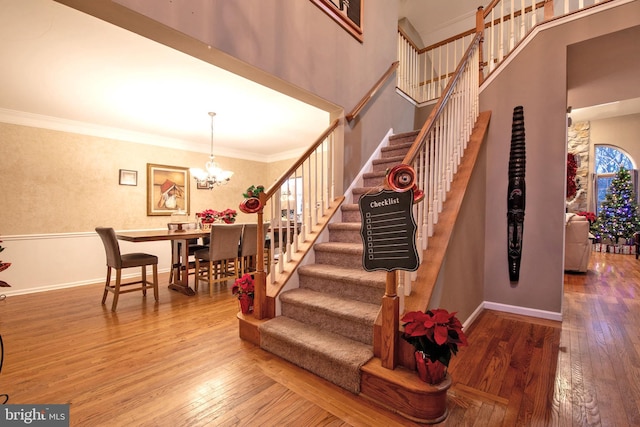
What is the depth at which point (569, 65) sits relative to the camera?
3102 millimetres

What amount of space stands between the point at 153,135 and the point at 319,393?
5425 mm

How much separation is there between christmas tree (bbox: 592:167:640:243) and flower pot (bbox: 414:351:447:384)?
912 cm

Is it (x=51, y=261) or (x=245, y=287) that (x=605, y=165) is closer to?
(x=245, y=287)

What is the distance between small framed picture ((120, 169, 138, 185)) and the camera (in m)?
5.02

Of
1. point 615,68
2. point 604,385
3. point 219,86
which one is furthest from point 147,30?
point 615,68

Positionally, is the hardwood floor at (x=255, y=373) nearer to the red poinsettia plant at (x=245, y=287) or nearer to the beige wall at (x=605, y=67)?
the red poinsettia plant at (x=245, y=287)

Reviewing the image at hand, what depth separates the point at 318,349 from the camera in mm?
1899

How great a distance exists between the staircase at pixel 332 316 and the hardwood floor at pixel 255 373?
12 centimetres

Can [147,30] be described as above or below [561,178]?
above

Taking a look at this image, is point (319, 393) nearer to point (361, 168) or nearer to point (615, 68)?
point (361, 168)

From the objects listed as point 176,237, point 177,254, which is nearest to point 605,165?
point 176,237

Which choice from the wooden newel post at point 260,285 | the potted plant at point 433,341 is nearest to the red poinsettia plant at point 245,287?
the wooden newel post at point 260,285

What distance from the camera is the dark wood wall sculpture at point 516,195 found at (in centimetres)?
303

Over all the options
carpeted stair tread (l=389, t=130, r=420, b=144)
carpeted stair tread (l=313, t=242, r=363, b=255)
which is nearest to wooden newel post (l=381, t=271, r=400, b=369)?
carpeted stair tread (l=313, t=242, r=363, b=255)
